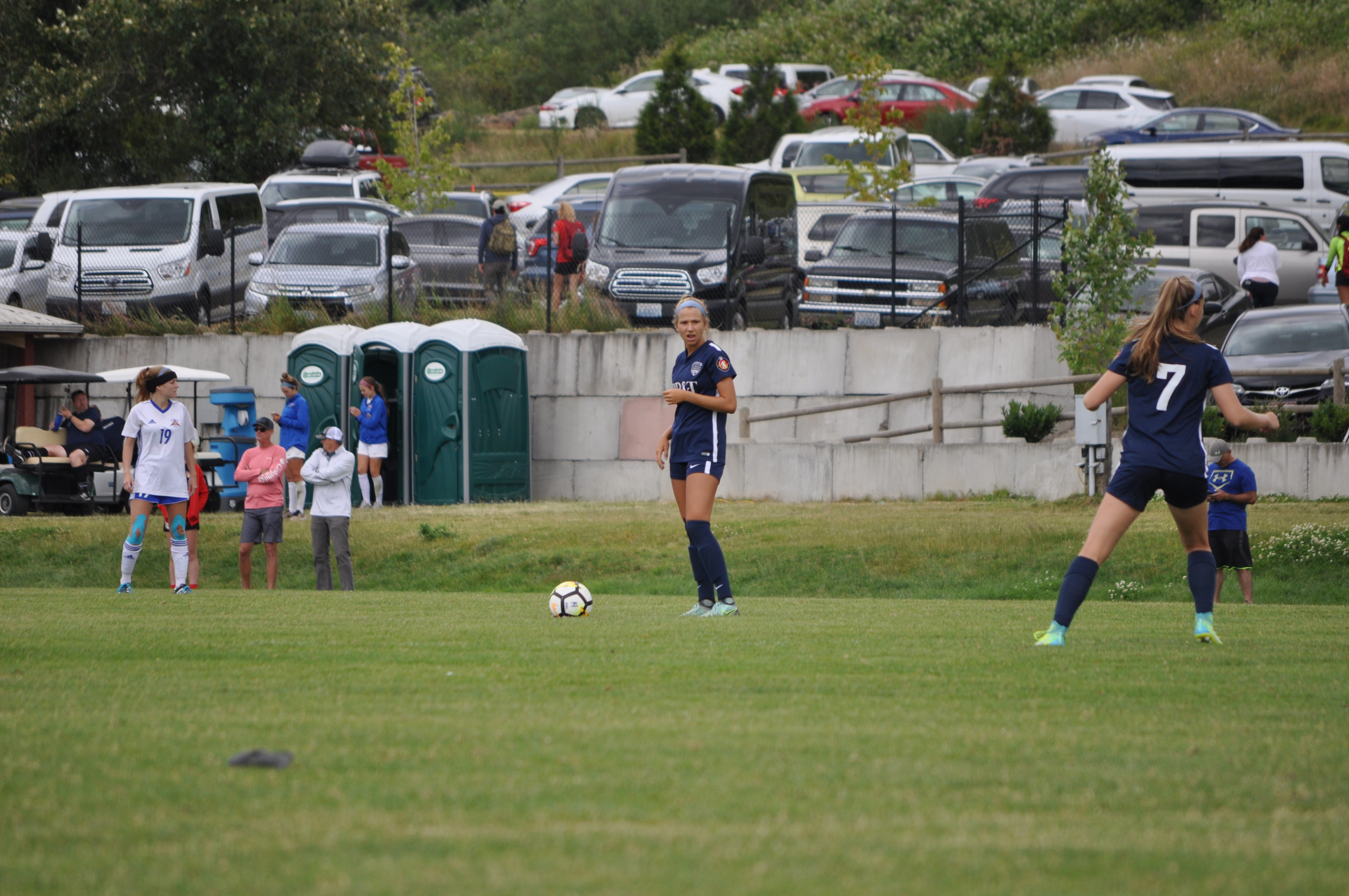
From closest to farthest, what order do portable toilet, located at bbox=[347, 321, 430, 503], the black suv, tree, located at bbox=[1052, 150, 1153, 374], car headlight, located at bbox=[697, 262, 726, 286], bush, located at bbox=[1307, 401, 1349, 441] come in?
bush, located at bbox=[1307, 401, 1349, 441] < tree, located at bbox=[1052, 150, 1153, 374] < the black suv < portable toilet, located at bbox=[347, 321, 430, 503] < car headlight, located at bbox=[697, 262, 726, 286]

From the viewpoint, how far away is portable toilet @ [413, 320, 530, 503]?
2172 cm

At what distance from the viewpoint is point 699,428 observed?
9.75m

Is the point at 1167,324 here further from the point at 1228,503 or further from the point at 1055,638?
the point at 1228,503

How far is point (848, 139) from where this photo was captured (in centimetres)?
3153

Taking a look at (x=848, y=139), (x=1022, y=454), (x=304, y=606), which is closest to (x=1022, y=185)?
(x=848, y=139)

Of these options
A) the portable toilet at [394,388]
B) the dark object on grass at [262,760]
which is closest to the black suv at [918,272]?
the portable toilet at [394,388]

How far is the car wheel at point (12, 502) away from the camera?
21891 mm

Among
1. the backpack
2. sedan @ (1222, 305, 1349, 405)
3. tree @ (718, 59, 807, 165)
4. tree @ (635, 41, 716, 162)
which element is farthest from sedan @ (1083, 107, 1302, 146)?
the backpack

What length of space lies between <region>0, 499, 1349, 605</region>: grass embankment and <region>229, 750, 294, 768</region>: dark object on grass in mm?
10381

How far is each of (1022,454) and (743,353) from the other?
Answer: 4575 mm

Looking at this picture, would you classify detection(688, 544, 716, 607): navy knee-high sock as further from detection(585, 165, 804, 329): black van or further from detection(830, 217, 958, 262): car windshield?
detection(830, 217, 958, 262): car windshield

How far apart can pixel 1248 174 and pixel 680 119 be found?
16.3 meters

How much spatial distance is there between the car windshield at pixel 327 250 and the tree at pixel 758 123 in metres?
17.4

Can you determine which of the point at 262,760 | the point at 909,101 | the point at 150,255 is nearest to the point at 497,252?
the point at 150,255
